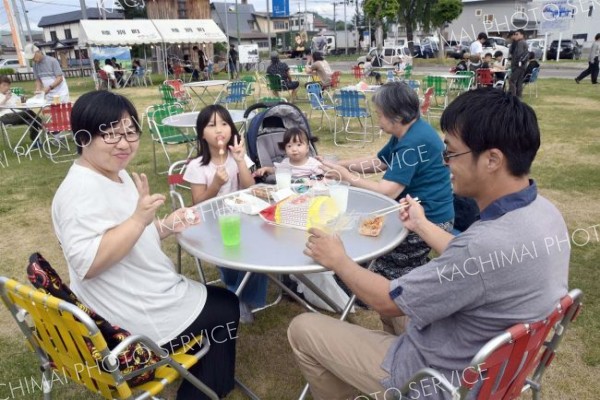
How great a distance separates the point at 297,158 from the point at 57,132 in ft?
19.6

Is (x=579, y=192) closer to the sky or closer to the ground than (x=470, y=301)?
closer to the ground

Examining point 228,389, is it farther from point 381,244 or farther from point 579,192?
point 579,192

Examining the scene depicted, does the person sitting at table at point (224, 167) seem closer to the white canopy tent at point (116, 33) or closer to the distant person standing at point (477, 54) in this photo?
the distant person standing at point (477, 54)

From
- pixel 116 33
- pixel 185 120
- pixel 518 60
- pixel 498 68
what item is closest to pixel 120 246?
pixel 185 120

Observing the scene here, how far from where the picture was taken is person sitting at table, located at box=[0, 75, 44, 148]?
25.2 feet

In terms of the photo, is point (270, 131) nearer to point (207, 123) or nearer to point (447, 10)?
point (207, 123)

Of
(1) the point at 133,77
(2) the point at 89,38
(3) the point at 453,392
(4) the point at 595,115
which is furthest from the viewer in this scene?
(1) the point at 133,77

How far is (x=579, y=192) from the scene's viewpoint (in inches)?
197

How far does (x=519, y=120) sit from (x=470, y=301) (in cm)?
55

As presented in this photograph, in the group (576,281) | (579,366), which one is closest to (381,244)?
(579,366)

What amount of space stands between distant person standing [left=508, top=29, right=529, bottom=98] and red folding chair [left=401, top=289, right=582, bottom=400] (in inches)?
427

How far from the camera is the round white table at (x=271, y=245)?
5.82ft

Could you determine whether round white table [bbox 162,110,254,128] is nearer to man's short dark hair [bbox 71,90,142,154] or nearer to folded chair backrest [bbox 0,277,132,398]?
man's short dark hair [bbox 71,90,142,154]

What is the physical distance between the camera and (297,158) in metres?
3.34
